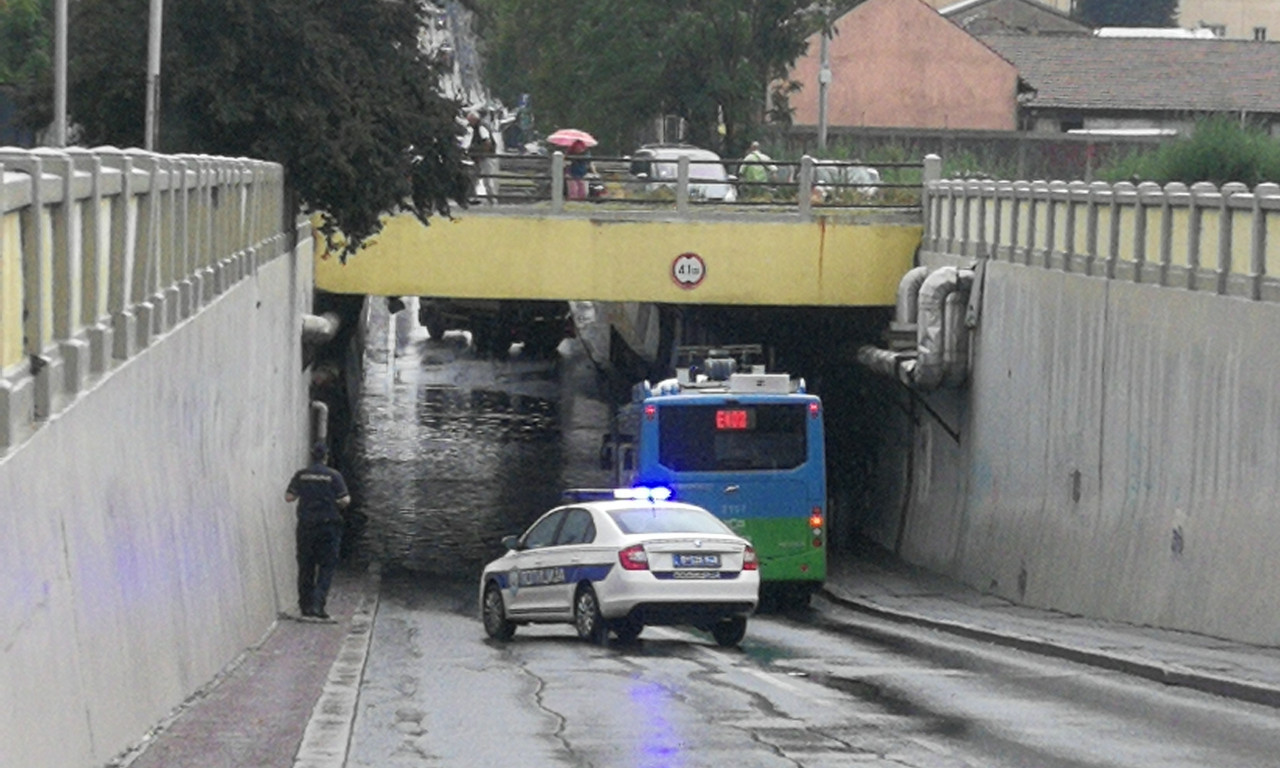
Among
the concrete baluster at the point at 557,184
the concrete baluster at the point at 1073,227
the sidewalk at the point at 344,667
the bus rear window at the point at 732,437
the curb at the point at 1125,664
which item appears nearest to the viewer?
the sidewalk at the point at 344,667

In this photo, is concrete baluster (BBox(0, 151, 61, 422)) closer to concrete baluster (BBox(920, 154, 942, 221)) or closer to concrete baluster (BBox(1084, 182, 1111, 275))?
concrete baluster (BBox(1084, 182, 1111, 275))

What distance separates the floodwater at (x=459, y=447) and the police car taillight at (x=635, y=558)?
534 inches

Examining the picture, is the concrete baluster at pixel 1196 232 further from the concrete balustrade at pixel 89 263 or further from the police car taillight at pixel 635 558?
the concrete balustrade at pixel 89 263

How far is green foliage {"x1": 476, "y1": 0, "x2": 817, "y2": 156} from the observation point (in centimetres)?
6053

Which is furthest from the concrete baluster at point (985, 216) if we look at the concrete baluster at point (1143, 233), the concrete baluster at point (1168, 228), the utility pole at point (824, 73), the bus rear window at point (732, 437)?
the utility pole at point (824, 73)

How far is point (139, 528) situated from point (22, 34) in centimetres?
3513

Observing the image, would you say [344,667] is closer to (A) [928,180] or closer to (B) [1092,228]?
(B) [1092,228]

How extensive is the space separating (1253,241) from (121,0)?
54.6 ft

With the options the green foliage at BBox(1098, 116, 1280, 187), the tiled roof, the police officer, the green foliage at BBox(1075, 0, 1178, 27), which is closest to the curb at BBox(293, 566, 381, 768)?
the police officer

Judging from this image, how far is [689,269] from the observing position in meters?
38.5

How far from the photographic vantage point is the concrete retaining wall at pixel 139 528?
9.81 m

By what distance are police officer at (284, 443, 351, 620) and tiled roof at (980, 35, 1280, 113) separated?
55.9 m

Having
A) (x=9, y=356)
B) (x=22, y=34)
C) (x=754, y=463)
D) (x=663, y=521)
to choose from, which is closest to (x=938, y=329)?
(x=754, y=463)

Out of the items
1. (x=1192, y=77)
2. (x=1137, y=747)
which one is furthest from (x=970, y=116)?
(x=1137, y=747)
